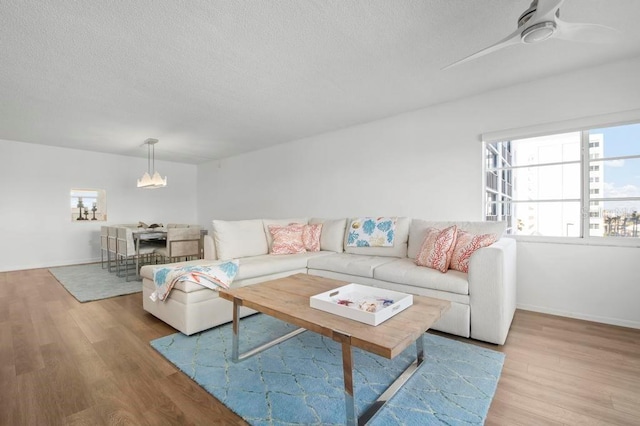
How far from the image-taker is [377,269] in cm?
287

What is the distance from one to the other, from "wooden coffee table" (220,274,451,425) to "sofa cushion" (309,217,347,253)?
5.49 feet

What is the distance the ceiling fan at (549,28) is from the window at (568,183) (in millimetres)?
1567

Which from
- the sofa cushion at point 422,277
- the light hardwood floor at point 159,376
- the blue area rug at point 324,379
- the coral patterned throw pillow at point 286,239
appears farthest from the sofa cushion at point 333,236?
the light hardwood floor at point 159,376

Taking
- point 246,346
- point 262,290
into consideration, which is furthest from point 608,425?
point 246,346

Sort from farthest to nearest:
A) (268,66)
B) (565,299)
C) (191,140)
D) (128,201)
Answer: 1. (128,201)
2. (191,140)
3. (565,299)
4. (268,66)

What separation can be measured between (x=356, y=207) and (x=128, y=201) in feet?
17.4

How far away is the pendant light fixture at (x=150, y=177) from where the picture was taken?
4837 mm

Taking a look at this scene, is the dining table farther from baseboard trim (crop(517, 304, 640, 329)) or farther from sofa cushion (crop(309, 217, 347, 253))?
baseboard trim (crop(517, 304, 640, 329))

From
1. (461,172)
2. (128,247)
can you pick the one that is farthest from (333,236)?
(128,247)

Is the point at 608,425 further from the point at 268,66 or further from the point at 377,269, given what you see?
the point at 268,66

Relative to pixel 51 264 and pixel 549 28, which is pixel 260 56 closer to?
pixel 549 28

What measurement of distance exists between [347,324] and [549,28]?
6.30 feet

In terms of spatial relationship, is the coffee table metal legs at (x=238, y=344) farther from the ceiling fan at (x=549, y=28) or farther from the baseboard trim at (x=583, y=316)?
the baseboard trim at (x=583, y=316)

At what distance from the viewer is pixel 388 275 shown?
9.06 feet
